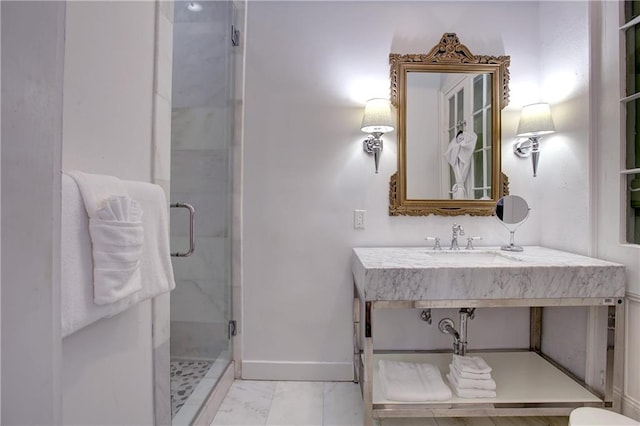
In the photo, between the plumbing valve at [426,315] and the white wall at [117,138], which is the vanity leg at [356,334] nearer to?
the plumbing valve at [426,315]

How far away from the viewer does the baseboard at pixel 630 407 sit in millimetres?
1327

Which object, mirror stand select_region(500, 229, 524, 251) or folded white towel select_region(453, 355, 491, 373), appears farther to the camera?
mirror stand select_region(500, 229, 524, 251)

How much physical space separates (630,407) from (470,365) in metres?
0.66

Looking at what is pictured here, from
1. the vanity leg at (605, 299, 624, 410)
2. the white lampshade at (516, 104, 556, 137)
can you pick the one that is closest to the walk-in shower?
the white lampshade at (516, 104, 556, 137)

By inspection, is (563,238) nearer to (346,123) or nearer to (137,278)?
(346,123)

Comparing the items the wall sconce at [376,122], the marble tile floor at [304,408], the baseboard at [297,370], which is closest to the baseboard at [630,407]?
the marble tile floor at [304,408]

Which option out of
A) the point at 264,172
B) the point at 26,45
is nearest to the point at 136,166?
the point at 26,45

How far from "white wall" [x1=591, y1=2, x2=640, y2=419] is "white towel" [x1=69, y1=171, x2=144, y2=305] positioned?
1901mm

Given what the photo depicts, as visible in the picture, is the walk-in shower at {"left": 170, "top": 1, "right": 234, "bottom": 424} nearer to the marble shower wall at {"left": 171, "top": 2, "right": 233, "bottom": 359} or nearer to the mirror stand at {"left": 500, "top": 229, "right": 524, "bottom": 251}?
the marble shower wall at {"left": 171, "top": 2, "right": 233, "bottom": 359}

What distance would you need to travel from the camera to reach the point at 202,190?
69.8 inches

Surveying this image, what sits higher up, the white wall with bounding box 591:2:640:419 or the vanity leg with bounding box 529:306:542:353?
the white wall with bounding box 591:2:640:419

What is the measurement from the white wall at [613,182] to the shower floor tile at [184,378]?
6.37 ft

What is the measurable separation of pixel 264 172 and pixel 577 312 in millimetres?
1908

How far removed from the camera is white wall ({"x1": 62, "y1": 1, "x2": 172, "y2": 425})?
2.40 feet
